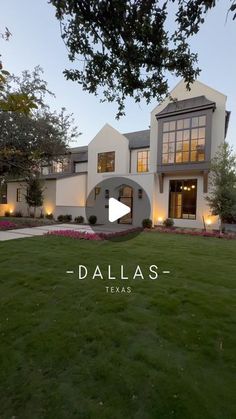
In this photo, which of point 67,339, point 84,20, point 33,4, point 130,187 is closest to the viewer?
point 67,339

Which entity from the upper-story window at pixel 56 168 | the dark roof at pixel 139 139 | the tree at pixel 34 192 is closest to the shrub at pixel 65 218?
the tree at pixel 34 192

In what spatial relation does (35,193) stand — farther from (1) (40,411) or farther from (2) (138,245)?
(1) (40,411)

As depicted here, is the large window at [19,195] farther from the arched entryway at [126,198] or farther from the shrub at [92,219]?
the arched entryway at [126,198]

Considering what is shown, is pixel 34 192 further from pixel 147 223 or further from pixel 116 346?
pixel 116 346

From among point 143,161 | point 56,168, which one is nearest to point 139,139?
point 143,161

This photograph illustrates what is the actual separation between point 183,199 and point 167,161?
289 centimetres

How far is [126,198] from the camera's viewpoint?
62.7 ft

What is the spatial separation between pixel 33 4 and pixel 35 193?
58.1 ft

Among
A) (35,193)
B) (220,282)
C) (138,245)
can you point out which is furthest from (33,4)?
(35,193)

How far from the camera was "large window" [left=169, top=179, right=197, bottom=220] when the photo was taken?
16484 millimetres

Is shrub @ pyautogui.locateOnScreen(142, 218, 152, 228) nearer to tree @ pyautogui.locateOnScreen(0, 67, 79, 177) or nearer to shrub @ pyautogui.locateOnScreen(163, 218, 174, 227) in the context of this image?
shrub @ pyautogui.locateOnScreen(163, 218, 174, 227)

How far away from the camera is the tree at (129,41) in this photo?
336 cm

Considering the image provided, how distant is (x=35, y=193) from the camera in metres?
20.4

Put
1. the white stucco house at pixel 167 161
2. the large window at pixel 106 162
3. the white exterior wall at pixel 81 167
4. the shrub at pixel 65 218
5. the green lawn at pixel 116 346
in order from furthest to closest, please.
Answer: the white exterior wall at pixel 81 167 < the large window at pixel 106 162 < the shrub at pixel 65 218 < the white stucco house at pixel 167 161 < the green lawn at pixel 116 346
